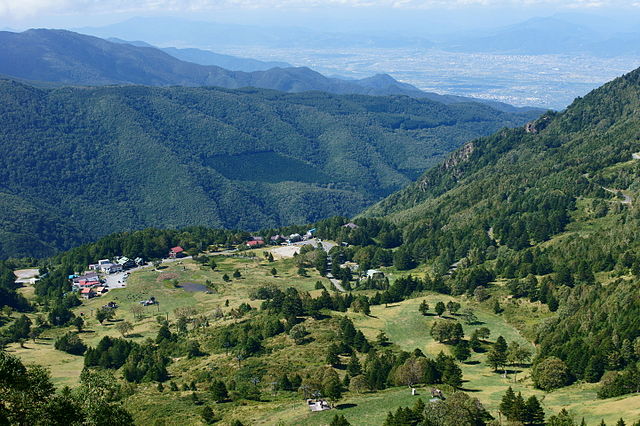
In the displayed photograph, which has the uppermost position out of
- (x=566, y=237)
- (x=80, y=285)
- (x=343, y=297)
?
(x=566, y=237)

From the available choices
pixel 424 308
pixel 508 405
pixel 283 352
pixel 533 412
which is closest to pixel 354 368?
pixel 283 352

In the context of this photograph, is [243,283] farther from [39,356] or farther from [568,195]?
[568,195]

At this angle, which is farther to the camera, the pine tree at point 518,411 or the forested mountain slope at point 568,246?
the forested mountain slope at point 568,246

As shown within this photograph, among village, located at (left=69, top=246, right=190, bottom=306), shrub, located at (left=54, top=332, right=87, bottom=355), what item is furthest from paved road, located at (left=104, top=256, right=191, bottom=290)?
shrub, located at (left=54, top=332, right=87, bottom=355)

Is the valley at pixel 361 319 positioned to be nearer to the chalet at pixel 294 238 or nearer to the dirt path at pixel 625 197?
the dirt path at pixel 625 197

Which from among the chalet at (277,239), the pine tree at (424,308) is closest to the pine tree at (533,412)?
the pine tree at (424,308)

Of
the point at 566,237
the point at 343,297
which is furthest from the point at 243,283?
the point at 566,237

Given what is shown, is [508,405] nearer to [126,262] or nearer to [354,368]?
[354,368]

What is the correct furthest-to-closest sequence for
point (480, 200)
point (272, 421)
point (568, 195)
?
1. point (480, 200)
2. point (568, 195)
3. point (272, 421)
